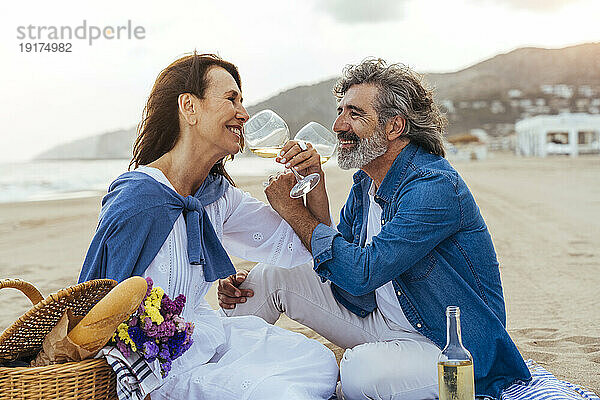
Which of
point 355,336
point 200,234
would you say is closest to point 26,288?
point 200,234

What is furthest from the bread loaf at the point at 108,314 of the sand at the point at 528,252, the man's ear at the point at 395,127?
the sand at the point at 528,252

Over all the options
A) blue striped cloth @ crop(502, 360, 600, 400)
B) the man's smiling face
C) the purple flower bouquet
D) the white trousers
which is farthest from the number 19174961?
the purple flower bouquet

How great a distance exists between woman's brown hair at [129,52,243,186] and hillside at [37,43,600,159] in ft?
157

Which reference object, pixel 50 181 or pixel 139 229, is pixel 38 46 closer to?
pixel 50 181

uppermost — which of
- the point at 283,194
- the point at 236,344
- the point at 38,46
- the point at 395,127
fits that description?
the point at 38,46

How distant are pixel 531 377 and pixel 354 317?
899 millimetres

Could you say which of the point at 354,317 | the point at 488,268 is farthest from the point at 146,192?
the point at 488,268

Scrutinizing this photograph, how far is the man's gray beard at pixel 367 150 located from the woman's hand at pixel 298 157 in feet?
0.94

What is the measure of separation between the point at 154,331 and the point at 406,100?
179cm

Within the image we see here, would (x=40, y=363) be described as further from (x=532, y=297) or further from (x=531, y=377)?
(x=532, y=297)

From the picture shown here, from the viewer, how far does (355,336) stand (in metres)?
3.56

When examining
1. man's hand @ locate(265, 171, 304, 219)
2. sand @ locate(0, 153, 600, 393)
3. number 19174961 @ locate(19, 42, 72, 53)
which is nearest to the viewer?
man's hand @ locate(265, 171, 304, 219)

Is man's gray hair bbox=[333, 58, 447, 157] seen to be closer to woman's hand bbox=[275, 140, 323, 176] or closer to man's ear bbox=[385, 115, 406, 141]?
man's ear bbox=[385, 115, 406, 141]

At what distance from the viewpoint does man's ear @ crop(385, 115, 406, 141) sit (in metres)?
3.44
